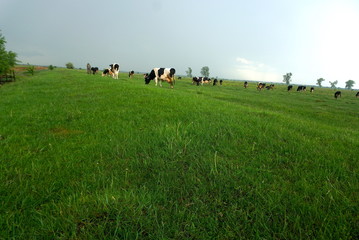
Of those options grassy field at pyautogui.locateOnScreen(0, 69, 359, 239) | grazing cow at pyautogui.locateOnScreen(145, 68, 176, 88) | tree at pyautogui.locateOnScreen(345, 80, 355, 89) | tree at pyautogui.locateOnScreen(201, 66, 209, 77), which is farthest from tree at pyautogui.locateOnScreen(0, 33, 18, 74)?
tree at pyautogui.locateOnScreen(345, 80, 355, 89)

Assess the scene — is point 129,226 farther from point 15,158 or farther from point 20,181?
point 15,158

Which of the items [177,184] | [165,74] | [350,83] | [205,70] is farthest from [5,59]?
[350,83]

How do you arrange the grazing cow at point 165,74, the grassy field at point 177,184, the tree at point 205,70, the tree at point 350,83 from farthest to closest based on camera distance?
the tree at point 350,83 → the tree at point 205,70 → the grazing cow at point 165,74 → the grassy field at point 177,184

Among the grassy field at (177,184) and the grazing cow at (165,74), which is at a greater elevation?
the grazing cow at (165,74)

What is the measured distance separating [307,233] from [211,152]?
5.66 feet

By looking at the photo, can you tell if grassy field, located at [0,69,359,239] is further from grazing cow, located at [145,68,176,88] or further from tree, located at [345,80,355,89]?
tree, located at [345,80,355,89]

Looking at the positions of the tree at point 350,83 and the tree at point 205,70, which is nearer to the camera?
the tree at point 205,70

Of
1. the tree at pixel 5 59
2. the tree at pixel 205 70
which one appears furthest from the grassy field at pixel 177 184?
the tree at pixel 205 70

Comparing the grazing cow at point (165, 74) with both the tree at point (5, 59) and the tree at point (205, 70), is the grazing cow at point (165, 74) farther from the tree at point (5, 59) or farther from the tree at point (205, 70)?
the tree at point (205, 70)

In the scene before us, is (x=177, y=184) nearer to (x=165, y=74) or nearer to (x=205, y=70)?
(x=165, y=74)

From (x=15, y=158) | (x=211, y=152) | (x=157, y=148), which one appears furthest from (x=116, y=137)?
(x=211, y=152)

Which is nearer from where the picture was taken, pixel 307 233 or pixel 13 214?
pixel 307 233

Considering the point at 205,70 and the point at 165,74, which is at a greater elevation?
the point at 205,70

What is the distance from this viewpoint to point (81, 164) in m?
2.74
